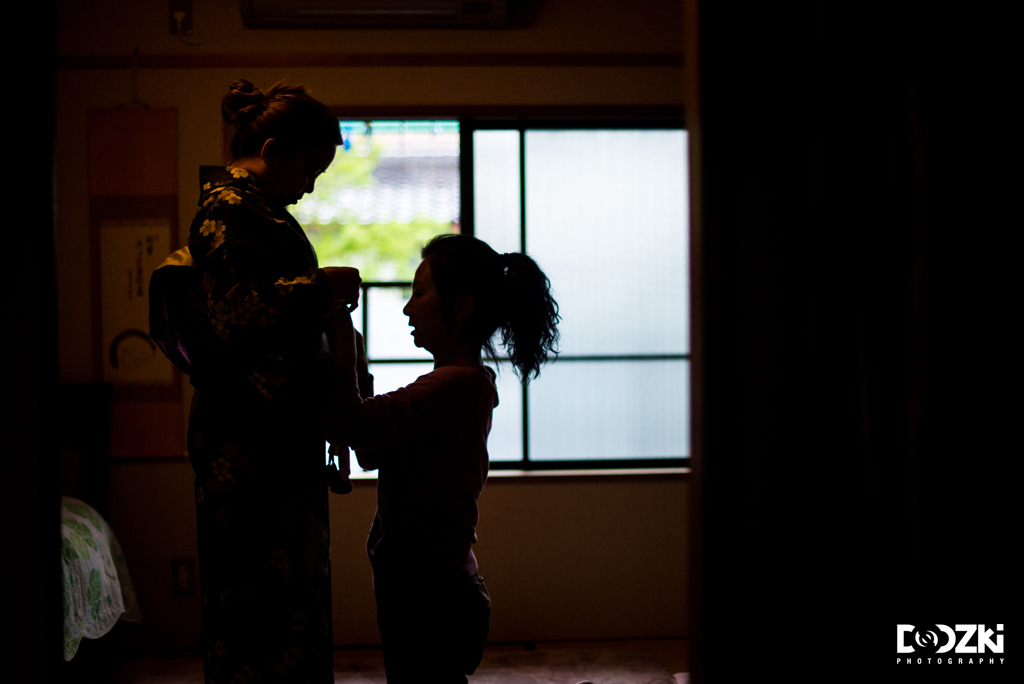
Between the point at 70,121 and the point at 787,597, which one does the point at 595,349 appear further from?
the point at 70,121

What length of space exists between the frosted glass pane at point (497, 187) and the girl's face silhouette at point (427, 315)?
60.5 inches

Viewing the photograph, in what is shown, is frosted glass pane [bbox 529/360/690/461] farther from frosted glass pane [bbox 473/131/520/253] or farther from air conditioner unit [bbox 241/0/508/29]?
air conditioner unit [bbox 241/0/508/29]

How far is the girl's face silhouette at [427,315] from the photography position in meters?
1.30

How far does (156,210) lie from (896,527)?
9.04 ft

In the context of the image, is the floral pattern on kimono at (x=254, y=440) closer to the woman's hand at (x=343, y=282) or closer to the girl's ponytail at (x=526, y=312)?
the woman's hand at (x=343, y=282)

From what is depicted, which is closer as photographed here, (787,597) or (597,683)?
(787,597)

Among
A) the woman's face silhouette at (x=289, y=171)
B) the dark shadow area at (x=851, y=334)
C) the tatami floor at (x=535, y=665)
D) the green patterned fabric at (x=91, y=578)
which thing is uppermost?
the woman's face silhouette at (x=289, y=171)

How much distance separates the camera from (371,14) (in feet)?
8.68

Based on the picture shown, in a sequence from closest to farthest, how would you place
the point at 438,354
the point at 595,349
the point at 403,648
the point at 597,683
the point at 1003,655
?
the point at 1003,655 → the point at 403,648 → the point at 438,354 → the point at 597,683 → the point at 595,349

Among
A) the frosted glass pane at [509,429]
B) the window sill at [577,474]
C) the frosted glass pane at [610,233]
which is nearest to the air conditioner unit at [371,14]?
the frosted glass pane at [610,233]

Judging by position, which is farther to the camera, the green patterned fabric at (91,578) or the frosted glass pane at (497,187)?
the frosted glass pane at (497,187)

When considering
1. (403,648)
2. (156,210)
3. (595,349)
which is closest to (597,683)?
(595,349)

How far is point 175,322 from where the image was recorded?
122 centimetres

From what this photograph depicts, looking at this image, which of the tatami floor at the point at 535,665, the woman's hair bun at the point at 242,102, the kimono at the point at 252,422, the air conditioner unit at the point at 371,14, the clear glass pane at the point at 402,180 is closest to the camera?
the kimono at the point at 252,422
